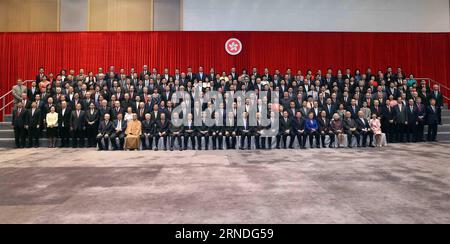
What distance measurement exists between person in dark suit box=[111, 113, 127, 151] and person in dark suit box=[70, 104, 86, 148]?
3.23 ft

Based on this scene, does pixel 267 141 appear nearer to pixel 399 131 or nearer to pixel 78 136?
pixel 399 131

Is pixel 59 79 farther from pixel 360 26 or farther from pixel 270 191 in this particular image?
pixel 360 26

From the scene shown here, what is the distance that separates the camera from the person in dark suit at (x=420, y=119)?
31.7 ft

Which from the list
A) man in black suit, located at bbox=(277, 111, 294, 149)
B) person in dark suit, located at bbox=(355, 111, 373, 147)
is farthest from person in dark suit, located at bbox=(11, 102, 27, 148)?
person in dark suit, located at bbox=(355, 111, 373, 147)

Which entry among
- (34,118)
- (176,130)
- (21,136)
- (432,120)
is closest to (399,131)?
(432,120)

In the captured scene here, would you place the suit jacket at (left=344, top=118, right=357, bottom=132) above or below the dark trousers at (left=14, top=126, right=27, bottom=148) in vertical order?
above

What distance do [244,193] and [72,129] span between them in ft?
21.8

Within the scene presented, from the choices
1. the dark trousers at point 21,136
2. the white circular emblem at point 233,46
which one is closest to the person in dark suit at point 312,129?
the white circular emblem at point 233,46

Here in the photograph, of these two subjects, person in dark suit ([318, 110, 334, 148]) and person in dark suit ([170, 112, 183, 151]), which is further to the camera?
person in dark suit ([318, 110, 334, 148])

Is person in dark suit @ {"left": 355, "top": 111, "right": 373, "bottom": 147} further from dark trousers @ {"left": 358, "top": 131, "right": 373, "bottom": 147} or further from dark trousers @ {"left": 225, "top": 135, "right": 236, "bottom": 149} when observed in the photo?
dark trousers @ {"left": 225, "top": 135, "right": 236, "bottom": 149}

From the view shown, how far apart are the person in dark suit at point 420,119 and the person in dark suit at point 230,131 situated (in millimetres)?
5598

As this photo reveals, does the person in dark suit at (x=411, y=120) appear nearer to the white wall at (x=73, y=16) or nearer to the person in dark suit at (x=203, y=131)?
the person in dark suit at (x=203, y=131)

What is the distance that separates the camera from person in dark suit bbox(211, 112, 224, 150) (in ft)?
28.7
